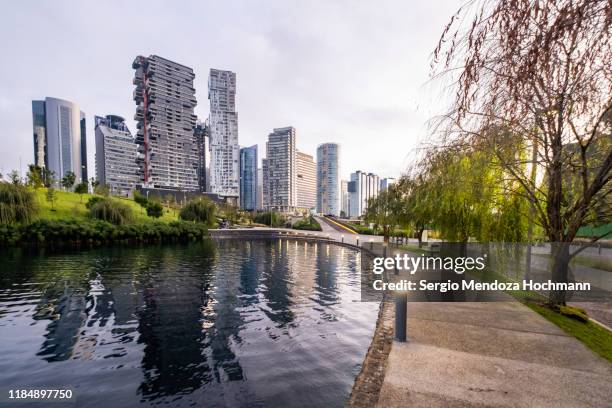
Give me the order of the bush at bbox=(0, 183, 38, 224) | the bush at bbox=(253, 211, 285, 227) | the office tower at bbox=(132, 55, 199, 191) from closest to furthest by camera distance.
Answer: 1. the bush at bbox=(0, 183, 38, 224)
2. the bush at bbox=(253, 211, 285, 227)
3. the office tower at bbox=(132, 55, 199, 191)

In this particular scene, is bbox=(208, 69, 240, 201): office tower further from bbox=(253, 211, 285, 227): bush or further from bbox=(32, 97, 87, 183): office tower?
bbox=(32, 97, 87, 183): office tower

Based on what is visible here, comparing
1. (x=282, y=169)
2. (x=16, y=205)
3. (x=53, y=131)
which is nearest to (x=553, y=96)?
(x=16, y=205)

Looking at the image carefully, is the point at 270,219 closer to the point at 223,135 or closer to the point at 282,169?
the point at 282,169

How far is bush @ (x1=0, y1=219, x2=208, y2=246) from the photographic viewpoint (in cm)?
2912

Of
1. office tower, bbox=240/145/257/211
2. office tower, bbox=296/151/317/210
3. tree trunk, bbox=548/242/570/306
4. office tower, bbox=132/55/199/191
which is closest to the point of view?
tree trunk, bbox=548/242/570/306

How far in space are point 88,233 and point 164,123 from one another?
10465 centimetres

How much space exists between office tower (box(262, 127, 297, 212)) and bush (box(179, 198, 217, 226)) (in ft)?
319

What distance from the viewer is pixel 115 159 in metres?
130

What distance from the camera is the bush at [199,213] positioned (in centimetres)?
4922

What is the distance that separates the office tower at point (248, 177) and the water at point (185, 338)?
168666mm

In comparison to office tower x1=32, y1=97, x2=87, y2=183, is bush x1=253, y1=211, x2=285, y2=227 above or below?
below

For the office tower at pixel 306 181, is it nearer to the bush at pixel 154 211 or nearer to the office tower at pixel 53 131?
the bush at pixel 154 211

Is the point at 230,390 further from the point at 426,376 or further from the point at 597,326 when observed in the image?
Answer: the point at 597,326

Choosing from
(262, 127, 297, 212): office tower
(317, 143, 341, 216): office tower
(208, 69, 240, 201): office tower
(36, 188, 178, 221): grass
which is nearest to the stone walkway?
(36, 188, 178, 221): grass
